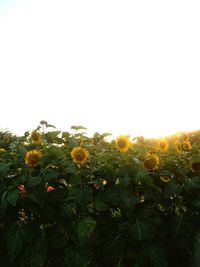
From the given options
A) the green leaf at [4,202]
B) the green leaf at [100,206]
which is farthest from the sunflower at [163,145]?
the green leaf at [4,202]

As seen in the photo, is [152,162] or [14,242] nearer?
[14,242]

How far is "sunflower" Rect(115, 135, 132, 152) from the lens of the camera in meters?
3.75

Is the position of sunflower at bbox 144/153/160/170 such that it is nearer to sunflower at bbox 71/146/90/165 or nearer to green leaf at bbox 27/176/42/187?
sunflower at bbox 71/146/90/165

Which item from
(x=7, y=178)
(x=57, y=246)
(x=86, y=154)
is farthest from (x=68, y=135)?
(x=57, y=246)

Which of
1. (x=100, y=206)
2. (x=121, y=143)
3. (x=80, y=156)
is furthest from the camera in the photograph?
(x=121, y=143)

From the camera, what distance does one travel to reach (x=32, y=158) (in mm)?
3525

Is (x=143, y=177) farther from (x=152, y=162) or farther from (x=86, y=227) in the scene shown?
(x=86, y=227)

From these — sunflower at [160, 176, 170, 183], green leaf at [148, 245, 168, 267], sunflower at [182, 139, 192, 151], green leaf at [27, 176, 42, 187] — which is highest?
sunflower at [182, 139, 192, 151]

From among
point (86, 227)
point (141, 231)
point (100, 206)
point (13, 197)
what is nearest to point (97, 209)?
point (100, 206)

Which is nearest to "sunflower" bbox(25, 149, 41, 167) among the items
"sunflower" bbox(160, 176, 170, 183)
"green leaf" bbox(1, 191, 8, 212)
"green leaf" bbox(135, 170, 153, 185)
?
"green leaf" bbox(1, 191, 8, 212)

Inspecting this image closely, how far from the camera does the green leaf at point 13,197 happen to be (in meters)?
3.16

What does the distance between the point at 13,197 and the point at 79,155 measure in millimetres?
624

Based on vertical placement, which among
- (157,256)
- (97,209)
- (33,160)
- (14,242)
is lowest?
(157,256)

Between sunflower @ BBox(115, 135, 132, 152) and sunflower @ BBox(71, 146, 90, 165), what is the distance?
375 millimetres
